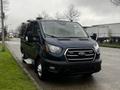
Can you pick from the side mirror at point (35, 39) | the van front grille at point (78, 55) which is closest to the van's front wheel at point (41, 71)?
the side mirror at point (35, 39)

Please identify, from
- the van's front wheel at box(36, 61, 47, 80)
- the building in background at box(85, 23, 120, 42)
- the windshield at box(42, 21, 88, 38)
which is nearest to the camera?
the van's front wheel at box(36, 61, 47, 80)

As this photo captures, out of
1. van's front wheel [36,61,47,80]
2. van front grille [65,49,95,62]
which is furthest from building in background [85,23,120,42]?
van front grille [65,49,95,62]

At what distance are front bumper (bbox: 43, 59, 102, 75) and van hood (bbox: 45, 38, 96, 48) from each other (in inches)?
20.2

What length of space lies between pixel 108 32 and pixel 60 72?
4056 cm

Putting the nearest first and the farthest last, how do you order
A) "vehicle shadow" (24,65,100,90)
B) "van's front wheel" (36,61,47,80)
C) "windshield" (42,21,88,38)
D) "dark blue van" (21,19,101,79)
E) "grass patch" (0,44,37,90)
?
"grass patch" (0,44,37,90)
"vehicle shadow" (24,65,100,90)
"dark blue van" (21,19,101,79)
"van's front wheel" (36,61,47,80)
"windshield" (42,21,88,38)

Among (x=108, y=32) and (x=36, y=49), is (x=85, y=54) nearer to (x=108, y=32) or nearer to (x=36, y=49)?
(x=36, y=49)

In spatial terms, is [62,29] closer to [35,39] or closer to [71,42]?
[35,39]

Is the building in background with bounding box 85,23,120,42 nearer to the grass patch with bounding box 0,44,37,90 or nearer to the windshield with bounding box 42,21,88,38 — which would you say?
the windshield with bounding box 42,21,88,38

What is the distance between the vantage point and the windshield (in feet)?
31.0

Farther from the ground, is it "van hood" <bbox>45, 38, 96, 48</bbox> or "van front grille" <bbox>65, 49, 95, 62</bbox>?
"van hood" <bbox>45, 38, 96, 48</bbox>

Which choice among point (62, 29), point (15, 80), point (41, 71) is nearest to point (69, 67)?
point (41, 71)

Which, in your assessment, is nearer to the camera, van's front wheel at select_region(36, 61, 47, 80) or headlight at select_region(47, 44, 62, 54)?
headlight at select_region(47, 44, 62, 54)

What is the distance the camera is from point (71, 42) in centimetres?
856

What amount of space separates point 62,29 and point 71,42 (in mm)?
1359
